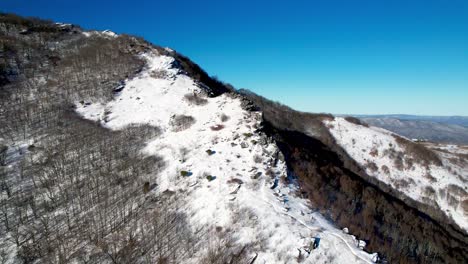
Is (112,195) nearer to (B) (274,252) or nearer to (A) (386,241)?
(B) (274,252)

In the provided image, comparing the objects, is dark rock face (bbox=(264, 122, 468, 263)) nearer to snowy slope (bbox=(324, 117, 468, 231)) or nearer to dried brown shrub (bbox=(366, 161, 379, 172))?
snowy slope (bbox=(324, 117, 468, 231))

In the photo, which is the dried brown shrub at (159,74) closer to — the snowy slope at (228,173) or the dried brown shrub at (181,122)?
the snowy slope at (228,173)

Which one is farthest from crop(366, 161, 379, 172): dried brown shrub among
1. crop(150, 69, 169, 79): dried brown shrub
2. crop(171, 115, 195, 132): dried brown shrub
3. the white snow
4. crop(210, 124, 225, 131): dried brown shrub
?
the white snow

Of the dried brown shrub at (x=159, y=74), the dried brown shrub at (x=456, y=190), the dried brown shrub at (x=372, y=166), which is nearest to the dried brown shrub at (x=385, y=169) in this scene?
the dried brown shrub at (x=372, y=166)

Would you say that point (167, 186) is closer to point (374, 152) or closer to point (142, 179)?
point (142, 179)

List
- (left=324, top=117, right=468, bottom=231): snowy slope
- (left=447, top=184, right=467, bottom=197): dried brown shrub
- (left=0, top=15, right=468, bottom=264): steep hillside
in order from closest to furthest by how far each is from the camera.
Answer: (left=0, top=15, right=468, bottom=264): steep hillside
(left=324, top=117, right=468, bottom=231): snowy slope
(left=447, top=184, right=467, bottom=197): dried brown shrub

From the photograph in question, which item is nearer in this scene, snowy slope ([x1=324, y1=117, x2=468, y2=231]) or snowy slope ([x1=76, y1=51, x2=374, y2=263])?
snowy slope ([x1=76, y1=51, x2=374, y2=263])

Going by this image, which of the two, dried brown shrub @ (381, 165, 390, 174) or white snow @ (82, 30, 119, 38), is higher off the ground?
white snow @ (82, 30, 119, 38)
